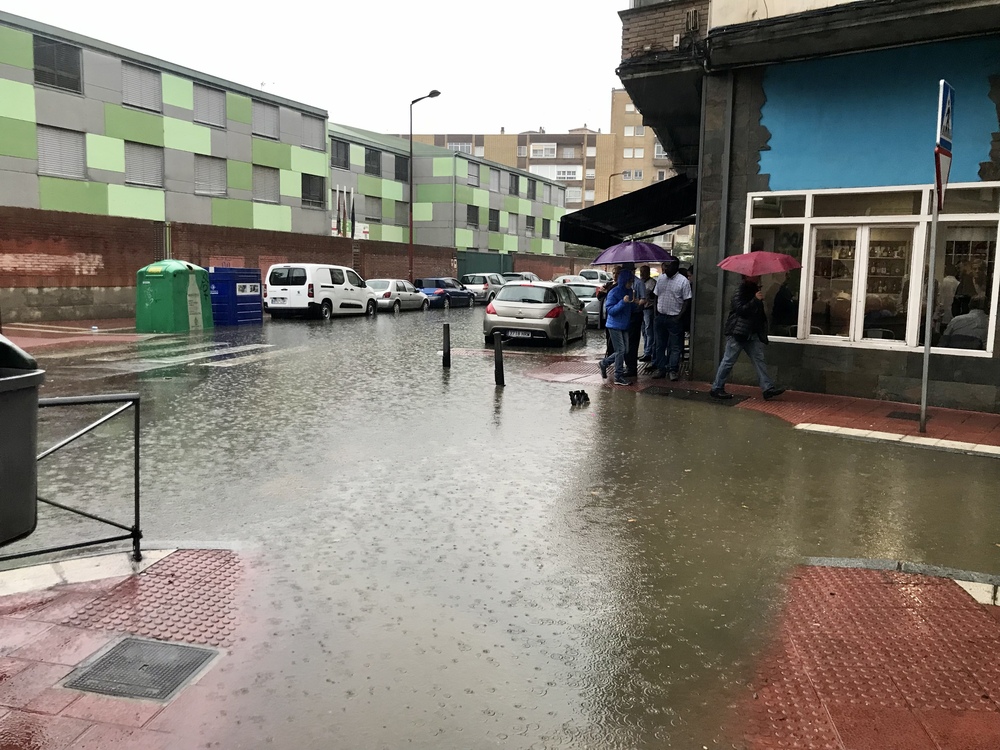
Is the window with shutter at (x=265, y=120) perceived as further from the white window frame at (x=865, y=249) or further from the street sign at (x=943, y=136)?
the street sign at (x=943, y=136)

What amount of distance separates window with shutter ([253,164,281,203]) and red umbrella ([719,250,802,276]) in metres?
32.5

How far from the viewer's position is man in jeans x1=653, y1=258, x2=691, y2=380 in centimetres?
1237

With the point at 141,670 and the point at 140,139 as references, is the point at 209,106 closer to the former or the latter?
the point at 140,139

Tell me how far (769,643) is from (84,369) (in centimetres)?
1209

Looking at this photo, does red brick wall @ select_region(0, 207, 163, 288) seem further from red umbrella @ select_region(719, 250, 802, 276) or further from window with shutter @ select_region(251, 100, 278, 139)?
red umbrella @ select_region(719, 250, 802, 276)

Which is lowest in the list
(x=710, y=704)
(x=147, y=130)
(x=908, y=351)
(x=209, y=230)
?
(x=710, y=704)

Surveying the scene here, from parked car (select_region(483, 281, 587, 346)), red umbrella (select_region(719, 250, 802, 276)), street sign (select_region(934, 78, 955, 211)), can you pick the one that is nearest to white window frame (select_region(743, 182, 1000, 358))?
red umbrella (select_region(719, 250, 802, 276))

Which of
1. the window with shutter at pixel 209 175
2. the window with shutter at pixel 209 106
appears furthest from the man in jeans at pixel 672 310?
the window with shutter at pixel 209 106

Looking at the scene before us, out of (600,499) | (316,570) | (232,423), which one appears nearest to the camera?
(316,570)

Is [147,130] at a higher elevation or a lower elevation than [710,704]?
higher

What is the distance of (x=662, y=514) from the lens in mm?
5668

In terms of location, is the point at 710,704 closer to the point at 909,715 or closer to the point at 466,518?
the point at 909,715

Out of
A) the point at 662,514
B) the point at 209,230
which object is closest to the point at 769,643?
the point at 662,514

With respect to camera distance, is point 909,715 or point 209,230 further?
point 209,230
